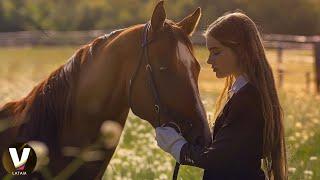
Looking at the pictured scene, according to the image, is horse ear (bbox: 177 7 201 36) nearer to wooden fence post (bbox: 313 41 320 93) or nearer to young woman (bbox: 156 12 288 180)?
young woman (bbox: 156 12 288 180)

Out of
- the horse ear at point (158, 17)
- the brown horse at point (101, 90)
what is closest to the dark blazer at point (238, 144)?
the brown horse at point (101, 90)

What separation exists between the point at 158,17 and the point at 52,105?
67cm

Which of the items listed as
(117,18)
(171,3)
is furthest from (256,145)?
(117,18)

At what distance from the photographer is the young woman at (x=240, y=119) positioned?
2607 mm

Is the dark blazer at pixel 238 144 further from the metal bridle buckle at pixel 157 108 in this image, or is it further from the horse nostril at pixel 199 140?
the metal bridle buckle at pixel 157 108

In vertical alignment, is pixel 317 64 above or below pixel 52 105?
below

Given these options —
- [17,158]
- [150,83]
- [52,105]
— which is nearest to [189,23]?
[150,83]

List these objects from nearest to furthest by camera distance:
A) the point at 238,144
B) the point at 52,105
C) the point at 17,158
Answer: the point at 238,144
the point at 17,158
the point at 52,105

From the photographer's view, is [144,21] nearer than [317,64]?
No

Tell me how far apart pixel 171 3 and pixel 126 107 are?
2586 centimetres

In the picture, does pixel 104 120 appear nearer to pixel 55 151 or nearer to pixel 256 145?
pixel 55 151

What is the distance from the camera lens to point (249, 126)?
2604mm

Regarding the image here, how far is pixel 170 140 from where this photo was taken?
9.24ft

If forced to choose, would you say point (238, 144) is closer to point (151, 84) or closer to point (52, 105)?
point (151, 84)
